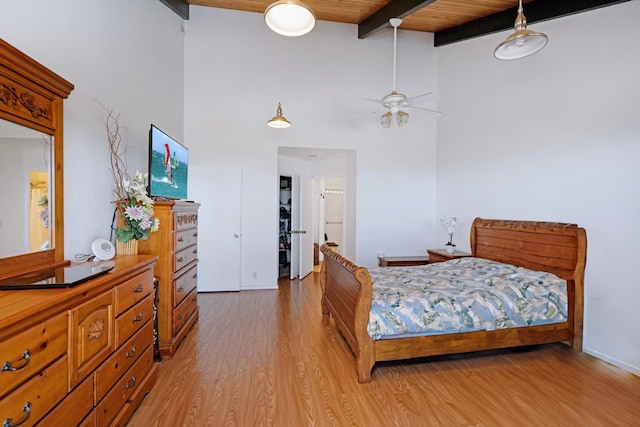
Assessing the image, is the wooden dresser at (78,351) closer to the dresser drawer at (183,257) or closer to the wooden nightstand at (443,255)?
the dresser drawer at (183,257)

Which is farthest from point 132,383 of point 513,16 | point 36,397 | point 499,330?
point 513,16

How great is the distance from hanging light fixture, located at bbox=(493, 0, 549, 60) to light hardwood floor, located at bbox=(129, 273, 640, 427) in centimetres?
→ 252

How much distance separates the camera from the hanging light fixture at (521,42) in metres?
2.07

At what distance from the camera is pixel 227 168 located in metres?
4.89

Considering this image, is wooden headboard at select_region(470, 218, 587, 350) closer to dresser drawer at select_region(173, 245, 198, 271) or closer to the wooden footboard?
the wooden footboard

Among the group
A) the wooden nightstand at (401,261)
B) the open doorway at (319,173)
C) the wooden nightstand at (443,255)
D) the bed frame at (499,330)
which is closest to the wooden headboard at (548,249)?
the bed frame at (499,330)

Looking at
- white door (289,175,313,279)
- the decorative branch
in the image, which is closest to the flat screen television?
the decorative branch

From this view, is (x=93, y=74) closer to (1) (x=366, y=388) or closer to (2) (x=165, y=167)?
(2) (x=165, y=167)

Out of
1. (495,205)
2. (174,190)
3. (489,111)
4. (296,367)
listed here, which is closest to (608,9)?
(489,111)

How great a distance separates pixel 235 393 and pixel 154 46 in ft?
13.2

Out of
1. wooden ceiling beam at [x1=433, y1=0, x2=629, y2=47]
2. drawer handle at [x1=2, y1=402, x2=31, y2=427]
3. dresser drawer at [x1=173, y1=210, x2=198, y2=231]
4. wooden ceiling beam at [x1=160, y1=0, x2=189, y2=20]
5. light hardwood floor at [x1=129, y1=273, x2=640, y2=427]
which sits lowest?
light hardwood floor at [x1=129, y1=273, x2=640, y2=427]

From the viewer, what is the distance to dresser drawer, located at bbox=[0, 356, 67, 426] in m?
1.03

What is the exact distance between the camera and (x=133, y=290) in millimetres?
1943

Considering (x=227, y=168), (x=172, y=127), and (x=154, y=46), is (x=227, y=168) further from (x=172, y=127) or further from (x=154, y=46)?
(x=154, y=46)
